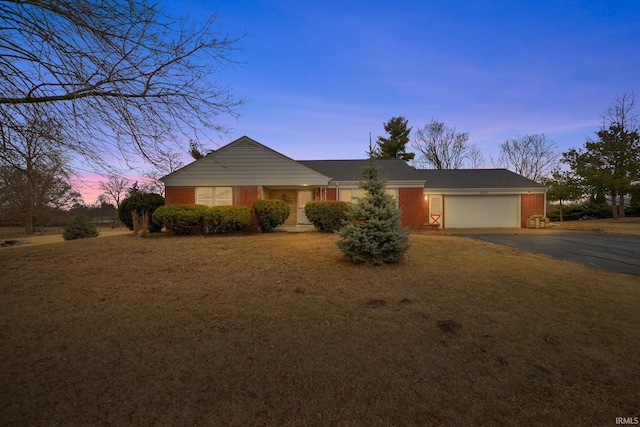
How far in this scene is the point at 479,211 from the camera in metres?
18.7

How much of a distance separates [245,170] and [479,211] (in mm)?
14924

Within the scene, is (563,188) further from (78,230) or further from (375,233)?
(78,230)

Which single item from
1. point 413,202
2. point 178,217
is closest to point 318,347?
point 178,217

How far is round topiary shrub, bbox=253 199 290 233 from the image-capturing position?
1237 cm

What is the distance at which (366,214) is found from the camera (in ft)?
22.0

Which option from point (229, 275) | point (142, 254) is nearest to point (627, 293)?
point (229, 275)

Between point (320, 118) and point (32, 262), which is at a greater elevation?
point (320, 118)

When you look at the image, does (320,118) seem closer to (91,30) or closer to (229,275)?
(229,275)

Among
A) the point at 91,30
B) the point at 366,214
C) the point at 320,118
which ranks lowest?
the point at 366,214

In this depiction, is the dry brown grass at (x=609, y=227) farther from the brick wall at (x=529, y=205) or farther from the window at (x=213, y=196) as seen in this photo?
Result: the window at (x=213, y=196)

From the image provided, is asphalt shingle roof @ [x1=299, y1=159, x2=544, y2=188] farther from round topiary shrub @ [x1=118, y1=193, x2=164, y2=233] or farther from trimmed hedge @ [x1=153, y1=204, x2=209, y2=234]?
round topiary shrub @ [x1=118, y1=193, x2=164, y2=233]

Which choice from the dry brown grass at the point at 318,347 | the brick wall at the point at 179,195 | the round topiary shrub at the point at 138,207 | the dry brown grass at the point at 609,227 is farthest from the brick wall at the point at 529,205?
the round topiary shrub at the point at 138,207

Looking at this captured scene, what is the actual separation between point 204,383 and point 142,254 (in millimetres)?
6552

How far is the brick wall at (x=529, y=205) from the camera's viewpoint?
18.6 meters
